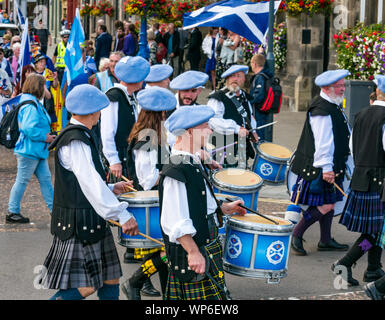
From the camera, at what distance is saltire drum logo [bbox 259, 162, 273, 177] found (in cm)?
781

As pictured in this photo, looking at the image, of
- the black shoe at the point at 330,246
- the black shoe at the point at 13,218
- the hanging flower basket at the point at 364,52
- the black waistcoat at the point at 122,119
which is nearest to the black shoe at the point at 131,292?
the black waistcoat at the point at 122,119

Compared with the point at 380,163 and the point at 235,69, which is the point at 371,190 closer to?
the point at 380,163

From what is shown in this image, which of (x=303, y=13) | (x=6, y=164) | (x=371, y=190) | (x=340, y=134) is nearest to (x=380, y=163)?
(x=371, y=190)

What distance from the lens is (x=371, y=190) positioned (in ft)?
20.4

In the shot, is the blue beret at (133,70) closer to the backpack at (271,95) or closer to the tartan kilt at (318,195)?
the tartan kilt at (318,195)

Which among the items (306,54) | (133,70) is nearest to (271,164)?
(133,70)

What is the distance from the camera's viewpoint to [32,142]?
8094 mm

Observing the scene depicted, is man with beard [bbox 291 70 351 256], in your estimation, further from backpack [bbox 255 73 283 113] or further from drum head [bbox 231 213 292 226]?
backpack [bbox 255 73 283 113]

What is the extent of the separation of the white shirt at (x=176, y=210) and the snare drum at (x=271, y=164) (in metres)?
3.61

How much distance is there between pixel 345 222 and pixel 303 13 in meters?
12.1

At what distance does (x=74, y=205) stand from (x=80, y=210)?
0.05 metres

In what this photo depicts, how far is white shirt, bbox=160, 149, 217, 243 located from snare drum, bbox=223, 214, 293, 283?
55 centimetres

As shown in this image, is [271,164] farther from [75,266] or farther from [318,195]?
[75,266]

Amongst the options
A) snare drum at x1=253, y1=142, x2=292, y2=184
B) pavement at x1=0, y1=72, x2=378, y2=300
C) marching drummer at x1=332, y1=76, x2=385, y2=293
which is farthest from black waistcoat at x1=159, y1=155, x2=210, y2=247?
snare drum at x1=253, y1=142, x2=292, y2=184
